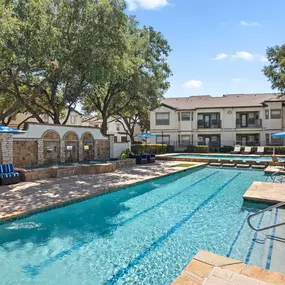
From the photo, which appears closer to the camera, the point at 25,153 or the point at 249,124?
the point at 25,153

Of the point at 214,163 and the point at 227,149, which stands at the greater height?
the point at 227,149

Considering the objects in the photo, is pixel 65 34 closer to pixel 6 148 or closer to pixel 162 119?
pixel 6 148

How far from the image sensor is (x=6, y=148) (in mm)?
11938

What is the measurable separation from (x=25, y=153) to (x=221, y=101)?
26.9 meters

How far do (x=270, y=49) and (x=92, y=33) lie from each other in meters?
18.7

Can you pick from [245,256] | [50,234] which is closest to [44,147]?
[50,234]

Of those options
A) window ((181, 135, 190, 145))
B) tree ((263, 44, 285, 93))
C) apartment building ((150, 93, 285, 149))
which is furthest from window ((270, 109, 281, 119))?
window ((181, 135, 190, 145))

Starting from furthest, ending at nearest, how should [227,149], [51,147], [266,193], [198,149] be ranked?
1. [198,149]
2. [227,149]
3. [51,147]
4. [266,193]

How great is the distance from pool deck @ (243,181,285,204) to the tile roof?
915 inches

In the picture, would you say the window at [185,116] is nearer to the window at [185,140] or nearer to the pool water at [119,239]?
the window at [185,140]

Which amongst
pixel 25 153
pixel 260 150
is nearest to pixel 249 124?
pixel 260 150

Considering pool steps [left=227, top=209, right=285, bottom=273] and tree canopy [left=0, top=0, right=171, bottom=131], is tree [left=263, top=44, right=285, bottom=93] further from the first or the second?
pool steps [left=227, top=209, right=285, bottom=273]

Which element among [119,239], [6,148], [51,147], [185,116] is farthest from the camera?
[185,116]

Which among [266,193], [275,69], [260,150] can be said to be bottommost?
[266,193]
